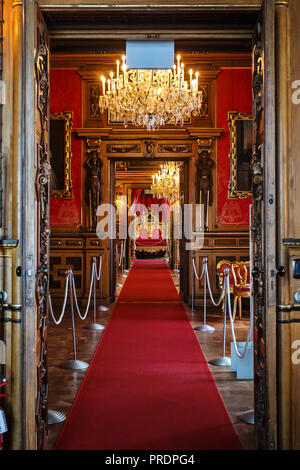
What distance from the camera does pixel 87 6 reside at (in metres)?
2.57

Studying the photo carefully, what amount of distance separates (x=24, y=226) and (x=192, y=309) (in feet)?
18.9

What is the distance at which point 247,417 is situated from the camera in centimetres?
327

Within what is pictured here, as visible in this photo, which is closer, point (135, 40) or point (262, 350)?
point (262, 350)

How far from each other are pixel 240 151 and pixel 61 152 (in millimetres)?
3426

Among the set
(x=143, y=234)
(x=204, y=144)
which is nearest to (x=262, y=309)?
(x=204, y=144)

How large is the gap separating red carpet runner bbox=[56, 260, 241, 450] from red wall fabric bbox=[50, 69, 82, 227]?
9.25ft

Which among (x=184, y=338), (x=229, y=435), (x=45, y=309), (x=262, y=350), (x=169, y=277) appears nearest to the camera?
(x=262, y=350)

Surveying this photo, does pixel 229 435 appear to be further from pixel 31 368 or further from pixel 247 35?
pixel 247 35

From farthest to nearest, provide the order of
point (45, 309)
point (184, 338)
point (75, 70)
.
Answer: point (75, 70)
point (184, 338)
point (45, 309)

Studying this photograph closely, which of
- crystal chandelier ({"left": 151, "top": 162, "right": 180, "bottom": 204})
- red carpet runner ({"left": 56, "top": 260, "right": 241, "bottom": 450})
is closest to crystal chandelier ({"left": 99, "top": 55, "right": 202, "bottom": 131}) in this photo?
red carpet runner ({"left": 56, "top": 260, "right": 241, "bottom": 450})

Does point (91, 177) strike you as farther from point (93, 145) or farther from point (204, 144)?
point (204, 144)

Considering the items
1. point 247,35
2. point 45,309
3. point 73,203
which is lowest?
point 45,309

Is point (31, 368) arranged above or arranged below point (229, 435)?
above

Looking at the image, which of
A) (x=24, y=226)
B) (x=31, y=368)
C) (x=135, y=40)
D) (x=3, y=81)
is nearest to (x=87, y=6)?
(x=135, y=40)
